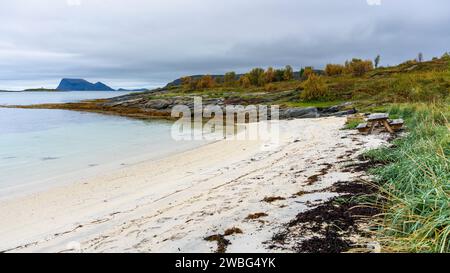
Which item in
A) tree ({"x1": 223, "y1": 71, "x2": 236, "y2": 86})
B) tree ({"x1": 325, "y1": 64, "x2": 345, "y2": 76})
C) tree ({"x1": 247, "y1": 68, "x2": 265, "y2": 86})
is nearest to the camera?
tree ({"x1": 325, "y1": 64, "x2": 345, "y2": 76})

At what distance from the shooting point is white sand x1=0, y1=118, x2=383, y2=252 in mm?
4809

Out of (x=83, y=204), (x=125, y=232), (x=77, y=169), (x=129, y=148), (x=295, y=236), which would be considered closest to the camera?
(x=295, y=236)

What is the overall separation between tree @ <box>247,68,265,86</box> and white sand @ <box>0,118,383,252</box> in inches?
2450

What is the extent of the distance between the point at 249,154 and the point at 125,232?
8147 millimetres

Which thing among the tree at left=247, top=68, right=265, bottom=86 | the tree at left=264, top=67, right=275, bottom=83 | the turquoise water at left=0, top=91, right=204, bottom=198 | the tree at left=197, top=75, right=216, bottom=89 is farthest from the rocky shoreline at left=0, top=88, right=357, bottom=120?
the tree at left=264, top=67, right=275, bottom=83

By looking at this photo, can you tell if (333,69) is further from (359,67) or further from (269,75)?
(269,75)

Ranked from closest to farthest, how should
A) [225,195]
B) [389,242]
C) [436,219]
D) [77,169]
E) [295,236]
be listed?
[436,219], [389,242], [295,236], [225,195], [77,169]

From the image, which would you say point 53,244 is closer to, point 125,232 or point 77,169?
point 125,232

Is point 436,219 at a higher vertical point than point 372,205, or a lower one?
higher

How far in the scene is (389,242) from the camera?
357cm

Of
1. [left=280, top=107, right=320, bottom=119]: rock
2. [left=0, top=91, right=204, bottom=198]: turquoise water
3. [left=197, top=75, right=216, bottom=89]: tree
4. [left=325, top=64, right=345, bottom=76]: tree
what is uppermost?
[left=325, top=64, right=345, bottom=76]: tree

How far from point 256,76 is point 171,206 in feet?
239

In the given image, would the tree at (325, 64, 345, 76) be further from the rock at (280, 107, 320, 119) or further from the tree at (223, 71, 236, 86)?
the rock at (280, 107, 320, 119)
